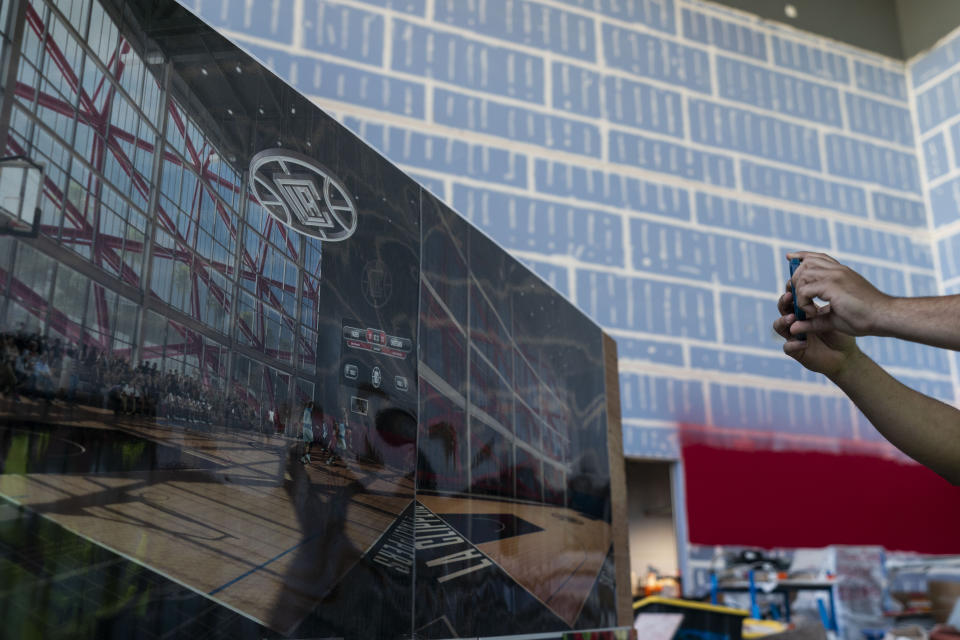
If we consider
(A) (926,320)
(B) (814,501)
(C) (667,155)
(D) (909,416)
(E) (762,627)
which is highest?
(C) (667,155)

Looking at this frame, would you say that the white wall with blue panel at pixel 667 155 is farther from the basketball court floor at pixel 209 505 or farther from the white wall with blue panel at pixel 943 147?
the basketball court floor at pixel 209 505

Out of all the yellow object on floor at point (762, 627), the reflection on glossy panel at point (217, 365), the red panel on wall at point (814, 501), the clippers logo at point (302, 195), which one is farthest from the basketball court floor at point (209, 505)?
the red panel on wall at point (814, 501)

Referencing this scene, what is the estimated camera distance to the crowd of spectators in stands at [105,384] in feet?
2.51

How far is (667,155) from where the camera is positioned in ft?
26.8

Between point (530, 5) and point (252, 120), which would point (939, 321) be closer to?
point (252, 120)

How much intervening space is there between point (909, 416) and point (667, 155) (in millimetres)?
7103

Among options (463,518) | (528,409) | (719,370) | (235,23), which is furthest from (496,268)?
(719,370)

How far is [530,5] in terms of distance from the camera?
7906 millimetres

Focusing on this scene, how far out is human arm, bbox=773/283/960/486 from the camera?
138cm

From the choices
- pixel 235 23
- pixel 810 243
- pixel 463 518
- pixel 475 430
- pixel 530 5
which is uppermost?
pixel 530 5

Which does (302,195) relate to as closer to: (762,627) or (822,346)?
→ (822,346)

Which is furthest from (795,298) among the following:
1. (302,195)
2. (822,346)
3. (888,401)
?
(302,195)

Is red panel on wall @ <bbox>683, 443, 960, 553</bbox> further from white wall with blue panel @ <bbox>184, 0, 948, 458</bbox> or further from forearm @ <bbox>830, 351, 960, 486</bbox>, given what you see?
forearm @ <bbox>830, 351, 960, 486</bbox>

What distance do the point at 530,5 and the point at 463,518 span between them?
23.5ft
